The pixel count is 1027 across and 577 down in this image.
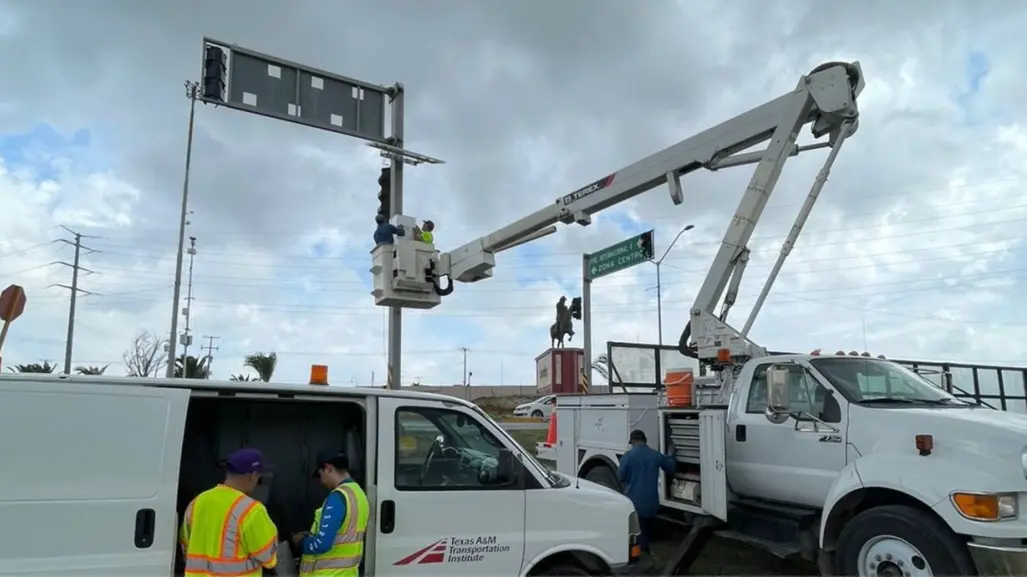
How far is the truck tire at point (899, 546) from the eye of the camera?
4785 mm

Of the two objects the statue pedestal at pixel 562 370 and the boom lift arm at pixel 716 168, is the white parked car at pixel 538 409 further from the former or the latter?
the boom lift arm at pixel 716 168

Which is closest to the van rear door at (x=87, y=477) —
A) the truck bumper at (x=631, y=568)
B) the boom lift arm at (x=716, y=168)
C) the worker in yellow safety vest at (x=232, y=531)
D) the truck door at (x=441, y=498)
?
the worker in yellow safety vest at (x=232, y=531)

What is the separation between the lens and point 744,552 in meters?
7.84

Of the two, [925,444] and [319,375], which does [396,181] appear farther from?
[925,444]

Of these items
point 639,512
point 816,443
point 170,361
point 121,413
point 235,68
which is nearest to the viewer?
point 121,413

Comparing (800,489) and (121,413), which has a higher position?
(121,413)

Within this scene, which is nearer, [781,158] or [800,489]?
[800,489]

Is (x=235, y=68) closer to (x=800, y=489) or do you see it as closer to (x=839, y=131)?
(x=839, y=131)

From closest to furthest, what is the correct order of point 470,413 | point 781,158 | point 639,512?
1. point 470,413
2. point 639,512
3. point 781,158

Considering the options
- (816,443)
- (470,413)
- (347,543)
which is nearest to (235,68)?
(470,413)

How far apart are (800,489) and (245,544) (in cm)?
482

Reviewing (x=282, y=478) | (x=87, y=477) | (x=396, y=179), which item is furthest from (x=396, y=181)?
(x=87, y=477)

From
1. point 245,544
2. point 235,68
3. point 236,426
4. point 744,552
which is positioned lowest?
point 744,552

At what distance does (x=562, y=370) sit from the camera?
12.4 m
